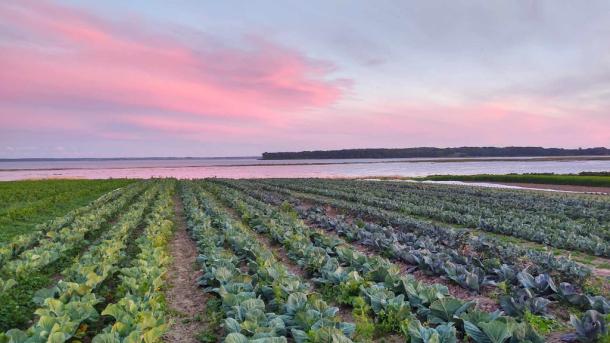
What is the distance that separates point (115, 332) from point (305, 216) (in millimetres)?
13066

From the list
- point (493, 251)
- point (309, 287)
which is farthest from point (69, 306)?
point (493, 251)

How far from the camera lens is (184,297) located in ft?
23.4

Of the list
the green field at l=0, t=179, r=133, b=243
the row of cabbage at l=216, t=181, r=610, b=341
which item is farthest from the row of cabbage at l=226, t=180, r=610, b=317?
Answer: the green field at l=0, t=179, r=133, b=243

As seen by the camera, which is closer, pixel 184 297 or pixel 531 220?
pixel 184 297

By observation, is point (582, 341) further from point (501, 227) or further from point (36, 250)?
point (36, 250)

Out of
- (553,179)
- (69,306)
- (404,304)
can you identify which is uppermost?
(69,306)

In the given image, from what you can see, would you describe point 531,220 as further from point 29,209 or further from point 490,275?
point 29,209

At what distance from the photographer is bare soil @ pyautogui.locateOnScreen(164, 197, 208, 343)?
18.3ft

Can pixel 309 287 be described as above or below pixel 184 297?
above

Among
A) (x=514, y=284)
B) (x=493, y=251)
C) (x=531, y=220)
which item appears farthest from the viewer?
(x=531, y=220)

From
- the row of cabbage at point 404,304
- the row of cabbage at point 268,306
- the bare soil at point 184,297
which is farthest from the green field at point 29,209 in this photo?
the row of cabbage at point 404,304

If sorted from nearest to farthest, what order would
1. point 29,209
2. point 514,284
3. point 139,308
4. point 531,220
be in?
1. point 139,308
2. point 514,284
3. point 531,220
4. point 29,209

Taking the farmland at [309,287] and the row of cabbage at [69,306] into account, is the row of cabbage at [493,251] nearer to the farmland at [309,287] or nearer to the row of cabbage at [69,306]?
the farmland at [309,287]

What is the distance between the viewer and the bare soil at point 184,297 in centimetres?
559
